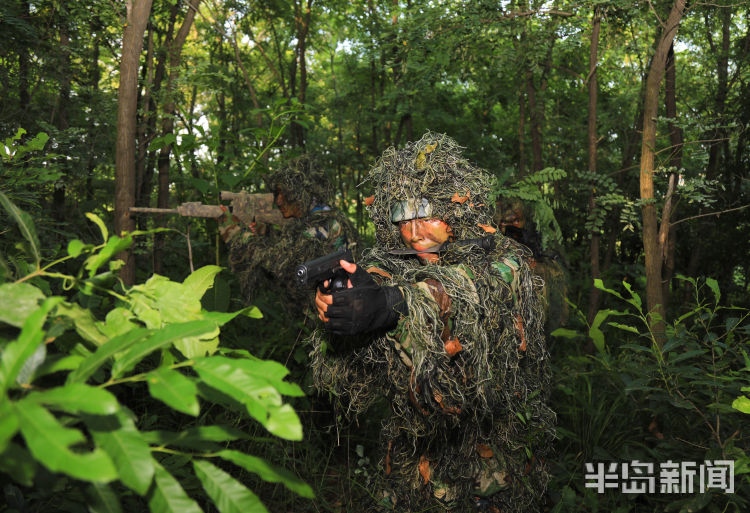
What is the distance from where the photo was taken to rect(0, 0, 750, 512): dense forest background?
72 cm

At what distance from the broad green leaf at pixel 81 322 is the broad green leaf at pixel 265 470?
32 cm

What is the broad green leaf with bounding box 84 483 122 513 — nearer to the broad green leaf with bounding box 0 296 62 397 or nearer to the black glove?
the broad green leaf with bounding box 0 296 62 397

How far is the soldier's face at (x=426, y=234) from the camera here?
80.0 inches

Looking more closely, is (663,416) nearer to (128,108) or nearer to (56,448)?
(56,448)

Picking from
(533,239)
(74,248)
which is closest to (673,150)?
(533,239)

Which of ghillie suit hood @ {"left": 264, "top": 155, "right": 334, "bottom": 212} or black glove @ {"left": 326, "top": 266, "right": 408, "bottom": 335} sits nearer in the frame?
black glove @ {"left": 326, "top": 266, "right": 408, "bottom": 335}

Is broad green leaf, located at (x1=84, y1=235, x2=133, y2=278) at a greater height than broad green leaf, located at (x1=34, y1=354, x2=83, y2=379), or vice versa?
broad green leaf, located at (x1=84, y1=235, x2=133, y2=278)

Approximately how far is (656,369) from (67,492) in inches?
105

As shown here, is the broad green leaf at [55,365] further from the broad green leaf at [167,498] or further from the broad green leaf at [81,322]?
the broad green leaf at [167,498]

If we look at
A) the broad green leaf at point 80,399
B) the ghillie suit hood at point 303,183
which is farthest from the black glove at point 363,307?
the ghillie suit hood at point 303,183

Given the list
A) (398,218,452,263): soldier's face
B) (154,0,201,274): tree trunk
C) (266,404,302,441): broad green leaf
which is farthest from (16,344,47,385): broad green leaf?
(154,0,201,274): tree trunk

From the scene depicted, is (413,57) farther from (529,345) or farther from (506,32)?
(529,345)

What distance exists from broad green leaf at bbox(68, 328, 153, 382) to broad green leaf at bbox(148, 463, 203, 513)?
17 centimetres

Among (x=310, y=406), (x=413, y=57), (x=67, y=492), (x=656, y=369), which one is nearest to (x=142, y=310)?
(x=67, y=492)
